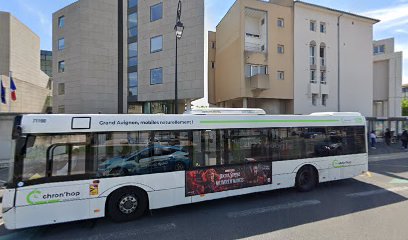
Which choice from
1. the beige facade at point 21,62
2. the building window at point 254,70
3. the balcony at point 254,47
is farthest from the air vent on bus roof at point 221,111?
the beige facade at point 21,62

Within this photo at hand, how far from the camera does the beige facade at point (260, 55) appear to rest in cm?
2292

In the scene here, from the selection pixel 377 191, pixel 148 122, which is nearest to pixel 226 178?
pixel 148 122

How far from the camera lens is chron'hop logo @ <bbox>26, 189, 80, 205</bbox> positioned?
4.87 meters

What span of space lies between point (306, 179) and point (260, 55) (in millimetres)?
17085

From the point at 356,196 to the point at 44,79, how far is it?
55.3 metres

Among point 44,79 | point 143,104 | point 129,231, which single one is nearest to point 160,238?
point 129,231

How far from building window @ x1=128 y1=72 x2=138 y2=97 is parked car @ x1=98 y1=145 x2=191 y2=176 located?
2172 centimetres

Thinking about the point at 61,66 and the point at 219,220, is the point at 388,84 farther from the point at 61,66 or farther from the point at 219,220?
the point at 61,66

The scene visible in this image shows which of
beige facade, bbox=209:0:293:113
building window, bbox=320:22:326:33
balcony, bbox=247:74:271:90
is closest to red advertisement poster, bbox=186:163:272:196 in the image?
balcony, bbox=247:74:271:90

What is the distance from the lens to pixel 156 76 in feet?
83.7

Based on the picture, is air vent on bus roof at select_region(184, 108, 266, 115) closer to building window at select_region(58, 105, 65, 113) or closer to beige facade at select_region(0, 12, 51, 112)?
building window at select_region(58, 105, 65, 113)

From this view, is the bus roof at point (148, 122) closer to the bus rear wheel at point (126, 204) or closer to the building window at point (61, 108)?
the bus rear wheel at point (126, 204)

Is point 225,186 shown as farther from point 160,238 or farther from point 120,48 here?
point 120,48

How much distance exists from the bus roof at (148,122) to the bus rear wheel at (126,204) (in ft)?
4.31
